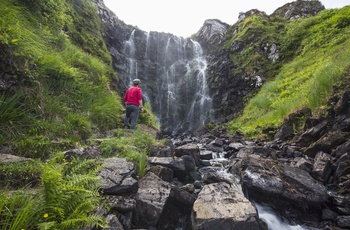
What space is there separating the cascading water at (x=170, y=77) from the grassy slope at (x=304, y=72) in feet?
23.3

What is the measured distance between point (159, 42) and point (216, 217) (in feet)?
112

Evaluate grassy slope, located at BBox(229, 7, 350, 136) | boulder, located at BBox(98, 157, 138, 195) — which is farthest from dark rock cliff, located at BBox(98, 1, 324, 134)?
boulder, located at BBox(98, 157, 138, 195)

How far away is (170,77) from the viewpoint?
3025cm

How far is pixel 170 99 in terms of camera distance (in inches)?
1073

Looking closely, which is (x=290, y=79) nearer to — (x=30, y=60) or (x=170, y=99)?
(x=170, y=99)

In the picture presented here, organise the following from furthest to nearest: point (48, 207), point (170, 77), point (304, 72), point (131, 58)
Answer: point (170, 77) → point (131, 58) → point (304, 72) → point (48, 207)

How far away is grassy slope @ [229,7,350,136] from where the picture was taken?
10055 millimetres

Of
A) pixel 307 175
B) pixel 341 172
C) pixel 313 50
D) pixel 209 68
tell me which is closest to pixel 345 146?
pixel 341 172

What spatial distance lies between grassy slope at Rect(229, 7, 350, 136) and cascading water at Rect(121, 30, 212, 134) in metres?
7.11

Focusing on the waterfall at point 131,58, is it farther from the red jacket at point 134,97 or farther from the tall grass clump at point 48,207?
the tall grass clump at point 48,207

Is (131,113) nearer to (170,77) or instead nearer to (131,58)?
(170,77)

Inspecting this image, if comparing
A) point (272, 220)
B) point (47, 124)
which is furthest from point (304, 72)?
point (47, 124)

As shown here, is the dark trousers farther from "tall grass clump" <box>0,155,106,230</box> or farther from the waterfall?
the waterfall

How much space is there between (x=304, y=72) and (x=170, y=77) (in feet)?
56.6
